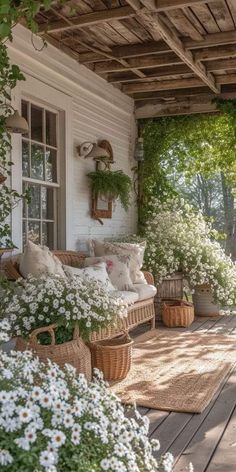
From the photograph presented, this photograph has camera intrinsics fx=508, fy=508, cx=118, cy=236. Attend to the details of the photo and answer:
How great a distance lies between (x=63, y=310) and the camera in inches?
117

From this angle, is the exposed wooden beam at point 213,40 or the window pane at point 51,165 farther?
the window pane at point 51,165

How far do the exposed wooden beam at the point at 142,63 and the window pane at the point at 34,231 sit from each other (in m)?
2.07

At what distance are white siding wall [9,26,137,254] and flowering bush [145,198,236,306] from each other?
0.69m

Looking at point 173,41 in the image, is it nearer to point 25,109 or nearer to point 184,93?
point 25,109

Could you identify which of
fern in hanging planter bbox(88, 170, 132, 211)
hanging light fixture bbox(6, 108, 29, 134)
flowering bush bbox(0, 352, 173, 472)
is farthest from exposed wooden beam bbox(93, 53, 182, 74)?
flowering bush bbox(0, 352, 173, 472)

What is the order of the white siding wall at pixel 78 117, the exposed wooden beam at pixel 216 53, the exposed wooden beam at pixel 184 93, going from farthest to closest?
the exposed wooden beam at pixel 184 93 < the exposed wooden beam at pixel 216 53 < the white siding wall at pixel 78 117

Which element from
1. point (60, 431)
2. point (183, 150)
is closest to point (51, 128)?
point (183, 150)

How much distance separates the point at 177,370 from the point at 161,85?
4.00m

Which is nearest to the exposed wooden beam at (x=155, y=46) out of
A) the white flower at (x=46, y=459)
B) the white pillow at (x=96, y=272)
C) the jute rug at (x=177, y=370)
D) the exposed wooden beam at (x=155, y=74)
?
the exposed wooden beam at (x=155, y=74)

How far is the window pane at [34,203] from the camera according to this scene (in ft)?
15.9

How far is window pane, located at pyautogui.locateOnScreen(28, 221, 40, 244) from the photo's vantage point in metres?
4.80

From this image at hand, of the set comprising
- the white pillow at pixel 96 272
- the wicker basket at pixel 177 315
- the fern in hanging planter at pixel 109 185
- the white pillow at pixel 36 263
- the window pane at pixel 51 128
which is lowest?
the wicker basket at pixel 177 315

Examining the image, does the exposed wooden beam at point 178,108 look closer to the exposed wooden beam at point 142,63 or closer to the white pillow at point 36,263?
the exposed wooden beam at point 142,63

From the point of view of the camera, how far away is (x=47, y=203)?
5188mm
